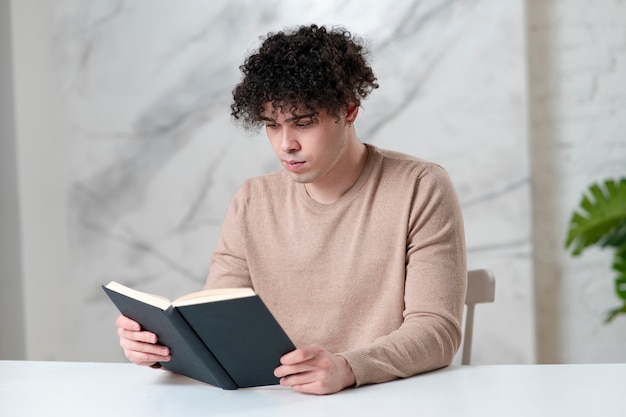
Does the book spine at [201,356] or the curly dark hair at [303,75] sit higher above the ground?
the curly dark hair at [303,75]

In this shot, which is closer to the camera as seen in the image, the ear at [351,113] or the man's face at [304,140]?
the man's face at [304,140]

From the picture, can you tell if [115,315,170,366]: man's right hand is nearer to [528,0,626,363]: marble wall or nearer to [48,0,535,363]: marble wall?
[48,0,535,363]: marble wall

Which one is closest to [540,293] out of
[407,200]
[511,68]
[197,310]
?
[511,68]

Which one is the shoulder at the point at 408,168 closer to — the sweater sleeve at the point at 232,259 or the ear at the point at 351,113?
the ear at the point at 351,113

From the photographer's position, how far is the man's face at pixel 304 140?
1810 mm

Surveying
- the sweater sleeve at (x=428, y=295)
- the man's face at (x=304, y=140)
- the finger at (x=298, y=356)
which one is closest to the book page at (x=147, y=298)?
the finger at (x=298, y=356)

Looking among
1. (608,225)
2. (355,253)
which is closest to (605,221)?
(608,225)

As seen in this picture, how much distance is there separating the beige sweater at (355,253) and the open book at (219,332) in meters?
0.37

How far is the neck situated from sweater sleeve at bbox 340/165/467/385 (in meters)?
0.16

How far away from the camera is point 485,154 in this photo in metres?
3.01

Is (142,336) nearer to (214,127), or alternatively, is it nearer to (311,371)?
(311,371)

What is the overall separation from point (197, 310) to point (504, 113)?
6.17 ft

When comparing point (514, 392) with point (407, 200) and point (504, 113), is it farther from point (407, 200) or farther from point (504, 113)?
point (504, 113)

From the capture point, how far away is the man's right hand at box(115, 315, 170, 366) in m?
1.59
